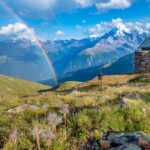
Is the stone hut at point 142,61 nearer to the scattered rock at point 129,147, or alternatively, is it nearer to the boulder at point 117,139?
the boulder at point 117,139

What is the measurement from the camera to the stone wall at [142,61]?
68.2 meters

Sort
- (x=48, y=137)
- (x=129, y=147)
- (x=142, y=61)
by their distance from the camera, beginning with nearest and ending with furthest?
(x=129, y=147)
(x=48, y=137)
(x=142, y=61)

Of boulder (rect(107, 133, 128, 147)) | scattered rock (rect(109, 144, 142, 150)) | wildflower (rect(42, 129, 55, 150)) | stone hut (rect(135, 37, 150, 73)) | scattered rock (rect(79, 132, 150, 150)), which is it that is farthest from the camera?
stone hut (rect(135, 37, 150, 73))

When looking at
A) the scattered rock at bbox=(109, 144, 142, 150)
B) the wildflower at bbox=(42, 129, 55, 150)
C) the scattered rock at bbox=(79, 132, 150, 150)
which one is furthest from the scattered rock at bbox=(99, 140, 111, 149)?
the wildflower at bbox=(42, 129, 55, 150)

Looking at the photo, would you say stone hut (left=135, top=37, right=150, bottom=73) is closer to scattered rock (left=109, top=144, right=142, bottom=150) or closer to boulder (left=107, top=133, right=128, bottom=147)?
boulder (left=107, top=133, right=128, bottom=147)

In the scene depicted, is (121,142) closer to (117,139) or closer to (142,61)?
(117,139)

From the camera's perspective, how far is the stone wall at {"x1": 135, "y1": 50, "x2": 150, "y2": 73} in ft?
224

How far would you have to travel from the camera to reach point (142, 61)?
2758 inches

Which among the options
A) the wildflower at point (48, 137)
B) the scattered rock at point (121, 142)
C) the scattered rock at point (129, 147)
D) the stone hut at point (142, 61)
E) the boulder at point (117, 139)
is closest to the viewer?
the scattered rock at point (129, 147)

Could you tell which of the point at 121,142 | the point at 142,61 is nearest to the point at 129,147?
the point at 121,142

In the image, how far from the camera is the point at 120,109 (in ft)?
35.1

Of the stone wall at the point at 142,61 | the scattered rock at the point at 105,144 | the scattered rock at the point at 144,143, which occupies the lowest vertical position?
the scattered rock at the point at 105,144

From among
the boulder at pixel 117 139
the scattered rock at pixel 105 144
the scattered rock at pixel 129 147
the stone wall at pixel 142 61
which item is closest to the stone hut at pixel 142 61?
the stone wall at pixel 142 61

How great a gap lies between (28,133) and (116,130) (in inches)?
104
